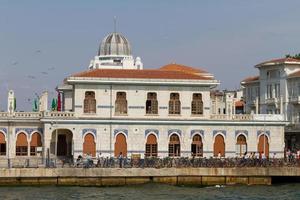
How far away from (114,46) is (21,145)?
72.0 ft

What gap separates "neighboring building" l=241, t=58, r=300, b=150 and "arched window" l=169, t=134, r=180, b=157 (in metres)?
21.2

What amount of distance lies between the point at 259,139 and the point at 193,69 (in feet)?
52.7

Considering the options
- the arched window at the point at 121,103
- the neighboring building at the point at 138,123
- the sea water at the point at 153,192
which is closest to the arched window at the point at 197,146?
the neighboring building at the point at 138,123

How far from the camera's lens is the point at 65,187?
56.8 m

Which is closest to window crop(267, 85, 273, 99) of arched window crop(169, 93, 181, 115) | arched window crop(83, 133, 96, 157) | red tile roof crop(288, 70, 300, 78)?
red tile roof crop(288, 70, 300, 78)

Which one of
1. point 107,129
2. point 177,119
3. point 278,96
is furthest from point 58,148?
point 278,96

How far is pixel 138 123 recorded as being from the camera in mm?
66250

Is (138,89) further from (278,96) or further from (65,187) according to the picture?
(278,96)

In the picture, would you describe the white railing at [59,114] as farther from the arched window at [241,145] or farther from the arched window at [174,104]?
the arched window at [241,145]

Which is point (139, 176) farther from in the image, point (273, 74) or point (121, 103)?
point (273, 74)

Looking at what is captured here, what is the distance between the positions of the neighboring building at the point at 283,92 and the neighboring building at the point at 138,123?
60.5ft

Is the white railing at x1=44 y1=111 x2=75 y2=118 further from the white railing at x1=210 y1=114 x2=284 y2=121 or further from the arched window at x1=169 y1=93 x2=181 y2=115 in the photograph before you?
the white railing at x1=210 y1=114 x2=284 y2=121

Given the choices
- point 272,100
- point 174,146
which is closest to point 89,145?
point 174,146

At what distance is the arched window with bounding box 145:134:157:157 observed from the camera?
66562mm
